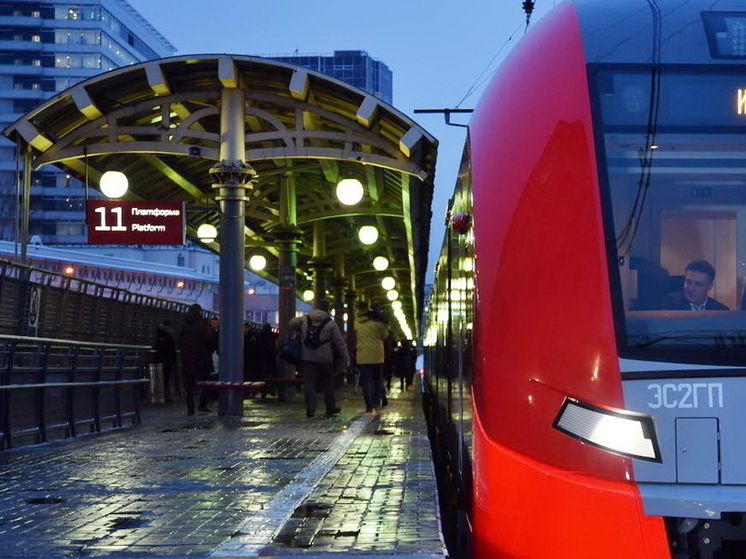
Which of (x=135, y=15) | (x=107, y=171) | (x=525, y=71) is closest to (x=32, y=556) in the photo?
(x=525, y=71)

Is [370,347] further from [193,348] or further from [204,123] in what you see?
[204,123]

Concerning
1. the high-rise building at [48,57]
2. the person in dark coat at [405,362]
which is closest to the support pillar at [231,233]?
the person in dark coat at [405,362]

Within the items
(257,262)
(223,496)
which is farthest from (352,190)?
(223,496)

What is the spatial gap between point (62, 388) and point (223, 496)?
5915 millimetres

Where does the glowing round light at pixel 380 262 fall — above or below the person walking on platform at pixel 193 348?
above

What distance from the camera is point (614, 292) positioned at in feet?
19.0

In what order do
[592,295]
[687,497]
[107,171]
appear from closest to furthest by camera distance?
[687,497] → [592,295] → [107,171]

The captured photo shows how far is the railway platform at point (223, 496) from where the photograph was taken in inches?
270

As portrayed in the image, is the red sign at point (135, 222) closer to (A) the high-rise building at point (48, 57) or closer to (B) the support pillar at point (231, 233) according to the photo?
(B) the support pillar at point (231, 233)

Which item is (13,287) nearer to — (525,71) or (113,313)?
(113,313)

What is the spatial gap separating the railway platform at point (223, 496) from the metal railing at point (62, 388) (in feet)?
0.90

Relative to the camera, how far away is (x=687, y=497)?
534 cm

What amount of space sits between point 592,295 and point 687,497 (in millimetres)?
1022

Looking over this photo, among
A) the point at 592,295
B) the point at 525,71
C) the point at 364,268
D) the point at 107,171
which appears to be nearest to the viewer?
the point at 592,295
